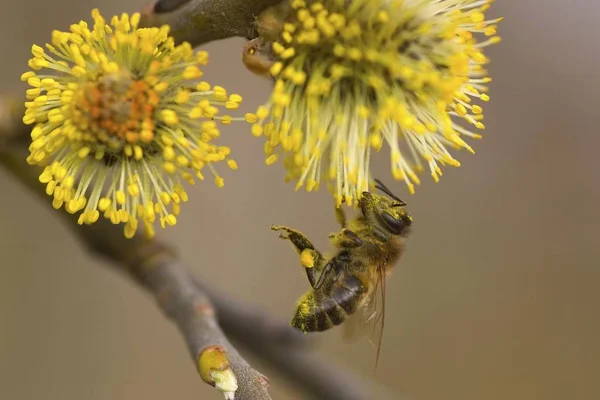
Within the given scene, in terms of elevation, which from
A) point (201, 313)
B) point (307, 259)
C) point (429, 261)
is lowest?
point (201, 313)

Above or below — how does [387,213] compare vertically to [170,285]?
above

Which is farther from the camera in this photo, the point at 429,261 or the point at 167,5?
the point at 429,261

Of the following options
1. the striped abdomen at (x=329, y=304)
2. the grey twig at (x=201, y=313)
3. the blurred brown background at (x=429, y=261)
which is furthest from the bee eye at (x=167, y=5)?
the blurred brown background at (x=429, y=261)

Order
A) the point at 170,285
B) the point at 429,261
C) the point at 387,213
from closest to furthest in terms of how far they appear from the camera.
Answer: the point at 387,213 < the point at 170,285 < the point at 429,261

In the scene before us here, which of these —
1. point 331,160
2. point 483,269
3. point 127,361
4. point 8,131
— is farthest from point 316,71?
point 483,269

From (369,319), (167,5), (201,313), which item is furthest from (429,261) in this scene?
(167,5)

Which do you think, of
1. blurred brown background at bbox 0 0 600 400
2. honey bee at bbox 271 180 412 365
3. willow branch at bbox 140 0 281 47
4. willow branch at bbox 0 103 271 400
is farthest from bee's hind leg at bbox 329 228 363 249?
blurred brown background at bbox 0 0 600 400

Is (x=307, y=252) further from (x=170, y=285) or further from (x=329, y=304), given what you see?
(x=170, y=285)
